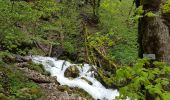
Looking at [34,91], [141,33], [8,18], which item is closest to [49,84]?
[34,91]

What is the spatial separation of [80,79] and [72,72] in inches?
19.6

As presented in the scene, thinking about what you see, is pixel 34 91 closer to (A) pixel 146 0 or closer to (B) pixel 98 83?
(B) pixel 98 83

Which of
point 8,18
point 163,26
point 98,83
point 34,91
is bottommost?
point 98,83

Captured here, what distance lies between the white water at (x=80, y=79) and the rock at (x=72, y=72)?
155mm

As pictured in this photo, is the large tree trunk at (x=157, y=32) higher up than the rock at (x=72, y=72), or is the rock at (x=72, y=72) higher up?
the large tree trunk at (x=157, y=32)

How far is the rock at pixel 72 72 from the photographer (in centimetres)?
1277

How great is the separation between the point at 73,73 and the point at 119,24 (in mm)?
8108

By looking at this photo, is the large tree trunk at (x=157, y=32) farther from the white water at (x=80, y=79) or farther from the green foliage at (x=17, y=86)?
the white water at (x=80, y=79)

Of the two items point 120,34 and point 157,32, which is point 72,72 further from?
point 157,32

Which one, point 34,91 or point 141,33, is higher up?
point 141,33

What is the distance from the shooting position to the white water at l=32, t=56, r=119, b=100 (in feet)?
39.5

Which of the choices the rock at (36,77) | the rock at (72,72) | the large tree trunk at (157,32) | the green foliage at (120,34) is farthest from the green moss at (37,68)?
the large tree trunk at (157,32)

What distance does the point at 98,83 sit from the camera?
12.7m

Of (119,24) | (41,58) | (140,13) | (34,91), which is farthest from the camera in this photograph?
(119,24)
